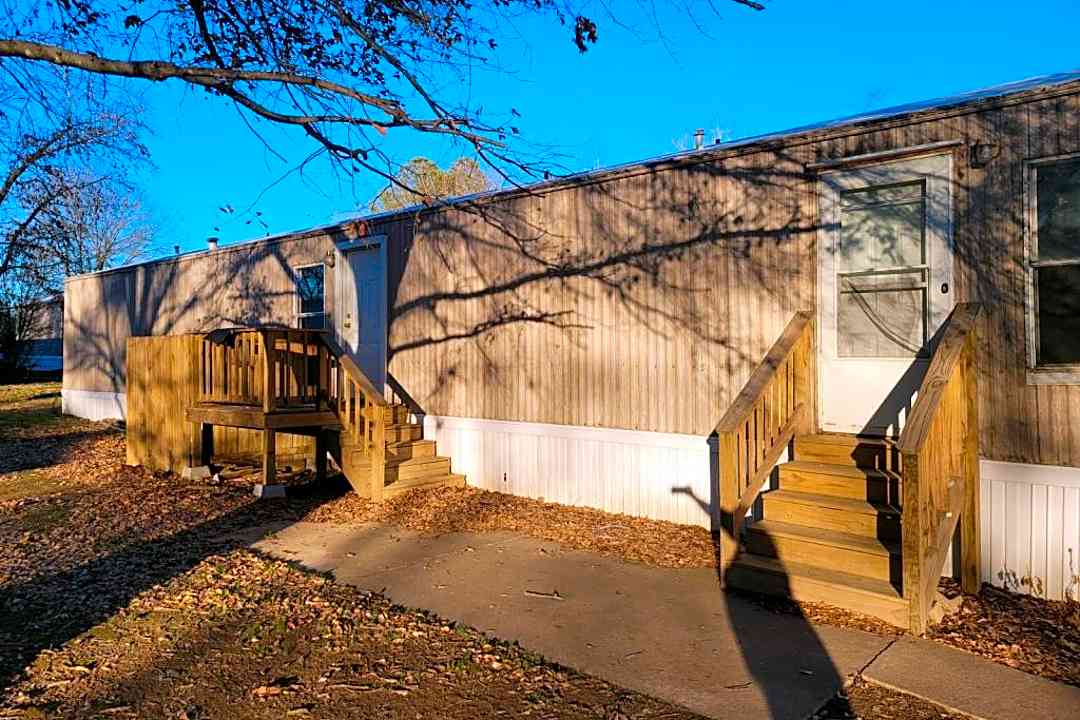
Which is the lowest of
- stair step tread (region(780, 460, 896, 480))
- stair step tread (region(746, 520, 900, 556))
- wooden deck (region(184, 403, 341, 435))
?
stair step tread (region(746, 520, 900, 556))

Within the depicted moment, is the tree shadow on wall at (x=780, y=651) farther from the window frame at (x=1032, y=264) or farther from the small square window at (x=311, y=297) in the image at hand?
the small square window at (x=311, y=297)

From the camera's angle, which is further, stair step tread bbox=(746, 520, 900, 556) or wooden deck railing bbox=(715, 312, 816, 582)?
wooden deck railing bbox=(715, 312, 816, 582)

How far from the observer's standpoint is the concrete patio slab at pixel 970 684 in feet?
10.1

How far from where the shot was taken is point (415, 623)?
4.12 metres

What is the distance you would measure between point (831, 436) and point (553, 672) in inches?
113

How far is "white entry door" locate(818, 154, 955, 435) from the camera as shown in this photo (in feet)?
16.5

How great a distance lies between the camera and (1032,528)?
180 inches

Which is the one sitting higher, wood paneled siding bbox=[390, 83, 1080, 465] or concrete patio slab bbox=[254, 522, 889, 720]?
wood paneled siding bbox=[390, 83, 1080, 465]

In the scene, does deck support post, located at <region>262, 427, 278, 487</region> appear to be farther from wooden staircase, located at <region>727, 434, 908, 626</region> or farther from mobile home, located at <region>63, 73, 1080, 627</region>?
wooden staircase, located at <region>727, 434, 908, 626</region>

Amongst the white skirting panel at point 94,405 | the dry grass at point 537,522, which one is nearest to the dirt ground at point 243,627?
the dry grass at point 537,522

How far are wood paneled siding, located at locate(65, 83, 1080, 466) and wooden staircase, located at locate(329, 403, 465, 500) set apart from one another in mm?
431

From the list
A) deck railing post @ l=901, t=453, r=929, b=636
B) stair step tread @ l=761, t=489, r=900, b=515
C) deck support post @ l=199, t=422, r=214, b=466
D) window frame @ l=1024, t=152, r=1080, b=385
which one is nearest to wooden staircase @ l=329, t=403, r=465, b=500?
deck support post @ l=199, t=422, r=214, b=466

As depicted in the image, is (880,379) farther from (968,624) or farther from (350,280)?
(350,280)

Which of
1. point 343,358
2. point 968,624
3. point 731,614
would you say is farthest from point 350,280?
point 968,624
